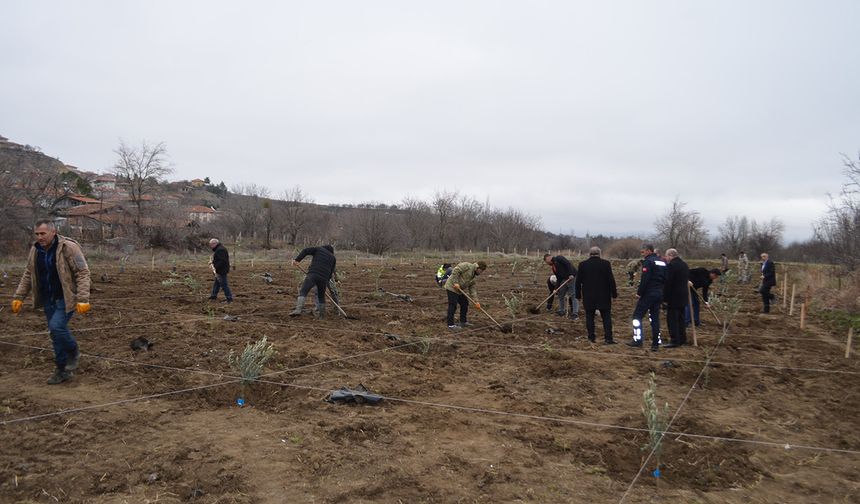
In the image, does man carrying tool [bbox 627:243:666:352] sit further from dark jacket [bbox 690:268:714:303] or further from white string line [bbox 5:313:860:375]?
dark jacket [bbox 690:268:714:303]

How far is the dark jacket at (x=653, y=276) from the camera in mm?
8117

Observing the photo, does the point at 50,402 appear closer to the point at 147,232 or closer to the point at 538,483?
the point at 538,483

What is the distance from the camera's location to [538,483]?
3.62 m

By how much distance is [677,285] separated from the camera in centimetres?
838

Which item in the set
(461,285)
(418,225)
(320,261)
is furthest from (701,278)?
(418,225)

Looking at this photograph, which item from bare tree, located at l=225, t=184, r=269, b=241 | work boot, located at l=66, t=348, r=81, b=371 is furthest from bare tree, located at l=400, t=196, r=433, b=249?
work boot, located at l=66, t=348, r=81, b=371

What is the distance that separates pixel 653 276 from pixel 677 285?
618 mm

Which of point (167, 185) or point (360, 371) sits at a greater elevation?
point (167, 185)

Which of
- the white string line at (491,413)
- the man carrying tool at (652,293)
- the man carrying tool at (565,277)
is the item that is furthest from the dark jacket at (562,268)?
the white string line at (491,413)

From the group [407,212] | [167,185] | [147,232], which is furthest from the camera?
[407,212]

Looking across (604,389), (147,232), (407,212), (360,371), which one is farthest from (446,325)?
(407,212)

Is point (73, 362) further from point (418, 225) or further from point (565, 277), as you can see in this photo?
point (418, 225)

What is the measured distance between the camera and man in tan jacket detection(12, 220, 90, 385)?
5.33m

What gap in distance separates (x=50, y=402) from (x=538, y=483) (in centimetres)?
477
